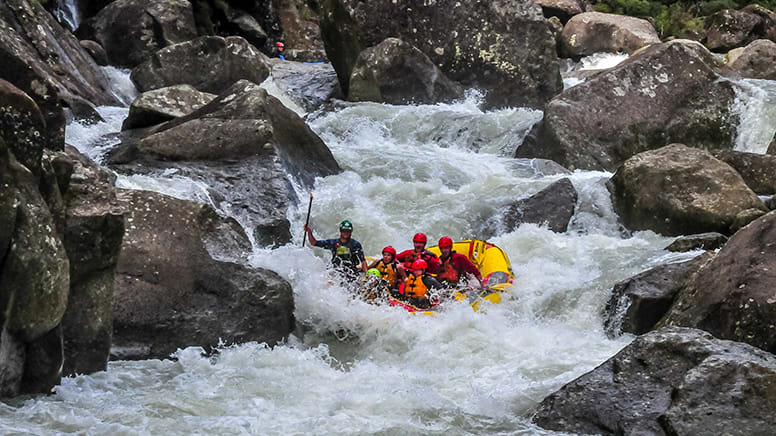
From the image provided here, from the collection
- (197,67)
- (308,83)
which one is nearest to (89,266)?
(197,67)

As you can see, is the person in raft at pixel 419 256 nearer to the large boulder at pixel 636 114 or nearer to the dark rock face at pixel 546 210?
the dark rock face at pixel 546 210

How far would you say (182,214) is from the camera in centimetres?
695

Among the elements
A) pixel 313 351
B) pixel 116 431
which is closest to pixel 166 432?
pixel 116 431

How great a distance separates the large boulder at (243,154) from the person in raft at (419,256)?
1399mm

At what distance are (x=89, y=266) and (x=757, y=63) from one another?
15.3m

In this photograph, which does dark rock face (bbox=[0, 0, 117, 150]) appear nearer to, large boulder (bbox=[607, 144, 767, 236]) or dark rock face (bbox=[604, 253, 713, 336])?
dark rock face (bbox=[604, 253, 713, 336])

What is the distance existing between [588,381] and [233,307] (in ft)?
9.62

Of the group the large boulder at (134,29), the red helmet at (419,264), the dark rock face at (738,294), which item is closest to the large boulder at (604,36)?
the large boulder at (134,29)

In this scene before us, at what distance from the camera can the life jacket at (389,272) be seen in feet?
26.8

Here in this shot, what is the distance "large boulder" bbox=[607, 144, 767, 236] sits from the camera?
9477 millimetres

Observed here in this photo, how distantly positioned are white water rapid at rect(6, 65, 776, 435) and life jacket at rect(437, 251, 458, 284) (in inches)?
22.7

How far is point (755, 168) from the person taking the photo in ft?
34.6

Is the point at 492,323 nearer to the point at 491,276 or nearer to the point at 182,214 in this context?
the point at 491,276

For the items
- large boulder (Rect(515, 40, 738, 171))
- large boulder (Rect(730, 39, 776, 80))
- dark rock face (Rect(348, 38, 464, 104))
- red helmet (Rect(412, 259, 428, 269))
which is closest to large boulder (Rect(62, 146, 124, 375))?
red helmet (Rect(412, 259, 428, 269))
